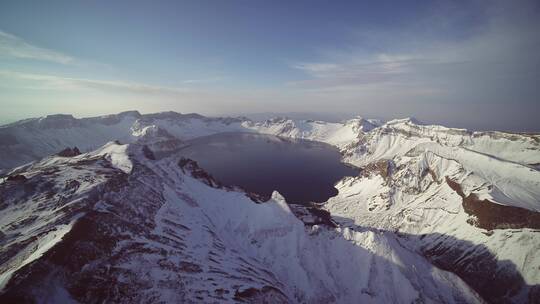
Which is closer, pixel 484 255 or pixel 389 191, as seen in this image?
pixel 484 255

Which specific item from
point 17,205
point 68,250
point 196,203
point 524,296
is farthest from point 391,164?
point 17,205

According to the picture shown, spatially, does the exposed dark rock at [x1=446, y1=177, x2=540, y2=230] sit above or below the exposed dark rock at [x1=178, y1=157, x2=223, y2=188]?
below

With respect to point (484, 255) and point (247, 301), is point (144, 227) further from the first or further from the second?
point (484, 255)

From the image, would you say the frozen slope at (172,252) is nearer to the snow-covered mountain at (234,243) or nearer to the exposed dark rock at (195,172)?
the snow-covered mountain at (234,243)

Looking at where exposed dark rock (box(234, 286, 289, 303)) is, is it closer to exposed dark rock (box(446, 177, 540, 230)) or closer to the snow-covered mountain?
the snow-covered mountain

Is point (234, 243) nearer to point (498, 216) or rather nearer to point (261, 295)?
point (261, 295)

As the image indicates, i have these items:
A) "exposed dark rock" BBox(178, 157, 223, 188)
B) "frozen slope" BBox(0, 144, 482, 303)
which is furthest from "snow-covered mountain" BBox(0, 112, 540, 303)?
"exposed dark rock" BBox(178, 157, 223, 188)

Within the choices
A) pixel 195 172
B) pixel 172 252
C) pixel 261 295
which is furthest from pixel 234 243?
pixel 195 172

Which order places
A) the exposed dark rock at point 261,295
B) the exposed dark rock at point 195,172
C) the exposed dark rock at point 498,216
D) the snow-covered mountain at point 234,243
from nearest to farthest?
1. the snow-covered mountain at point 234,243
2. the exposed dark rock at point 261,295
3. the exposed dark rock at point 498,216
4. the exposed dark rock at point 195,172

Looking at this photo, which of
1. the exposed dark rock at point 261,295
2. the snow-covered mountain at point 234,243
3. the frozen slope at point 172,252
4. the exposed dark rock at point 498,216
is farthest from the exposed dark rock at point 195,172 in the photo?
the exposed dark rock at point 498,216
